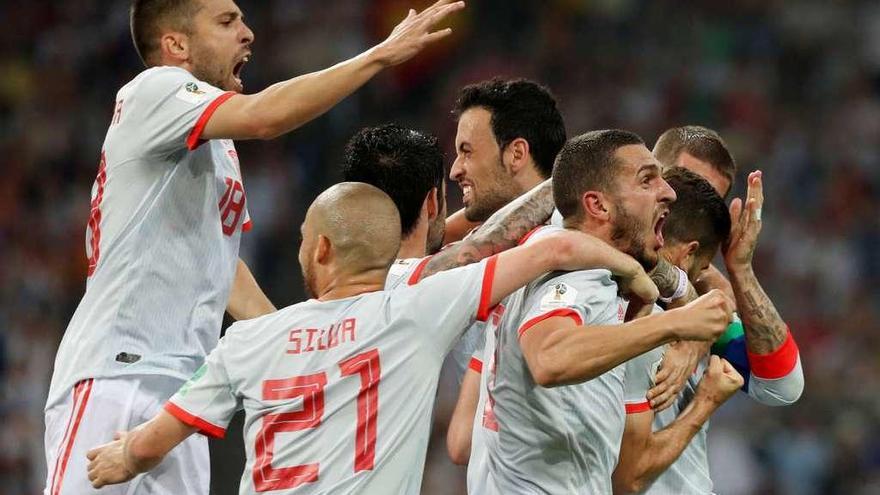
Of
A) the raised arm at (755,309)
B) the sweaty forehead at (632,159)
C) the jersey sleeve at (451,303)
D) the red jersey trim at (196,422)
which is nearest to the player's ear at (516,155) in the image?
the raised arm at (755,309)

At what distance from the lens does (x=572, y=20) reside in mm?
14492

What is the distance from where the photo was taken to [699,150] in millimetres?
5602

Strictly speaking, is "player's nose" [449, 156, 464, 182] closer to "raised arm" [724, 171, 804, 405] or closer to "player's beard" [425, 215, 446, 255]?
"player's beard" [425, 215, 446, 255]

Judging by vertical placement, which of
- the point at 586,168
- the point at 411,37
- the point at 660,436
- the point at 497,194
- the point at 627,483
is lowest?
the point at 627,483

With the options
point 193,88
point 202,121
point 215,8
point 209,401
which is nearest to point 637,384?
point 209,401

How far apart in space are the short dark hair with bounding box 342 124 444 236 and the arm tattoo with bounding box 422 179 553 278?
1.39 feet

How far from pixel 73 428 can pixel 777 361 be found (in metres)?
2.43

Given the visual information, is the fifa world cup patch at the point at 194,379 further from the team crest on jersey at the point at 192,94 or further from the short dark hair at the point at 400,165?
the short dark hair at the point at 400,165

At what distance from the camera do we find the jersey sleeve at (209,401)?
3900 millimetres

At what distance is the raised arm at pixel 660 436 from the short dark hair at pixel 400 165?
46.4 inches

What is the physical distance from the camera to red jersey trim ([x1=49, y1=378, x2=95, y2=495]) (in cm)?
435

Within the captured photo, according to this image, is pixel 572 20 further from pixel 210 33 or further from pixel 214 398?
pixel 214 398

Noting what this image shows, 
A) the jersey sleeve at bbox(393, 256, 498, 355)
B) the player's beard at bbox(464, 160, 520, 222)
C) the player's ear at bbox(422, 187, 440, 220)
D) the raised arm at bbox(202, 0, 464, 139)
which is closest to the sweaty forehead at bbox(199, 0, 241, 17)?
the raised arm at bbox(202, 0, 464, 139)

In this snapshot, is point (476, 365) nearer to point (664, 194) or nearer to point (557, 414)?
point (557, 414)
